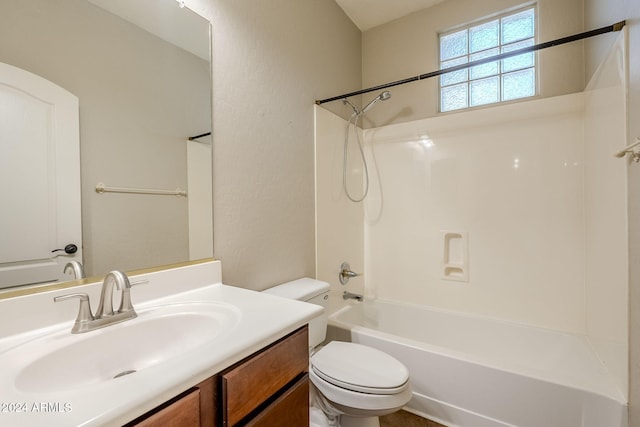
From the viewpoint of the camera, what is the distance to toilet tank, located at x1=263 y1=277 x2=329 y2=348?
142cm

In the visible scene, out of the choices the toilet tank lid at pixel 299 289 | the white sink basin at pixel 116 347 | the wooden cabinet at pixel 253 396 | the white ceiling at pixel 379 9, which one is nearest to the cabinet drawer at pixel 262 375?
the wooden cabinet at pixel 253 396

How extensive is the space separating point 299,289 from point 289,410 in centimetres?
70

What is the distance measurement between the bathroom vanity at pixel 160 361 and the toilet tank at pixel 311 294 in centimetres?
38

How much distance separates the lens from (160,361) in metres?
0.79

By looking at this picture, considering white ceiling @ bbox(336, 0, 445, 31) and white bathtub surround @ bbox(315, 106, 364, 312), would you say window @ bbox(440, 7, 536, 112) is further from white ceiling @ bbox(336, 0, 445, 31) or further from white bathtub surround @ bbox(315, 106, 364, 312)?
white bathtub surround @ bbox(315, 106, 364, 312)

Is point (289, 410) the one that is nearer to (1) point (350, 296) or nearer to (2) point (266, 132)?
(2) point (266, 132)

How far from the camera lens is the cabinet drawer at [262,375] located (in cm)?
63

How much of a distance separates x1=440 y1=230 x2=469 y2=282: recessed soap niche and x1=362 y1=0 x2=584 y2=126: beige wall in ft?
3.12

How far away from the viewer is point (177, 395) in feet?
1.78

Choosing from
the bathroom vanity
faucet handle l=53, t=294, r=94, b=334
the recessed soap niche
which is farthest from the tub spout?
faucet handle l=53, t=294, r=94, b=334

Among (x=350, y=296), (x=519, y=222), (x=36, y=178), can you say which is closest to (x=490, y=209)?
(x=519, y=222)

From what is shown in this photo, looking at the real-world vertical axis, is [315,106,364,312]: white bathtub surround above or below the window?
below

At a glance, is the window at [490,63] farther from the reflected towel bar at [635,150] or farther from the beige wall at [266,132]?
the reflected towel bar at [635,150]

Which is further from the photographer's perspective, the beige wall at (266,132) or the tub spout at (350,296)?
the tub spout at (350,296)
